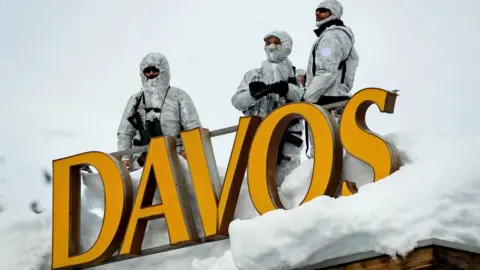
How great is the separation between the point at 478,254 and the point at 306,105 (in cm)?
278

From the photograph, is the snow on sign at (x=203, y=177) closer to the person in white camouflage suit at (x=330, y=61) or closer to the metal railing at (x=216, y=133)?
the metal railing at (x=216, y=133)

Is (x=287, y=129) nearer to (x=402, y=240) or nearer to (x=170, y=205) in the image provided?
(x=170, y=205)

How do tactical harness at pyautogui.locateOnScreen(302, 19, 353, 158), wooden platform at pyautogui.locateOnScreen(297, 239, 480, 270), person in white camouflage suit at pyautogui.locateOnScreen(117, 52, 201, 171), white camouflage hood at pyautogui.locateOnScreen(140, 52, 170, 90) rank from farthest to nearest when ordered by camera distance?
1. white camouflage hood at pyautogui.locateOnScreen(140, 52, 170, 90)
2. person in white camouflage suit at pyautogui.locateOnScreen(117, 52, 201, 171)
3. tactical harness at pyautogui.locateOnScreen(302, 19, 353, 158)
4. wooden platform at pyautogui.locateOnScreen(297, 239, 480, 270)

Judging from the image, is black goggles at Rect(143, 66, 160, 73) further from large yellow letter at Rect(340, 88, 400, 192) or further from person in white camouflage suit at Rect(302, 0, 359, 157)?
large yellow letter at Rect(340, 88, 400, 192)

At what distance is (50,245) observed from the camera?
616 inches

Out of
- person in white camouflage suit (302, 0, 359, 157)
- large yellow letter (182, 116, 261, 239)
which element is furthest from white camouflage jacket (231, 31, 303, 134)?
large yellow letter (182, 116, 261, 239)

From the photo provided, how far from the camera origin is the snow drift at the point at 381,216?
12.3 m

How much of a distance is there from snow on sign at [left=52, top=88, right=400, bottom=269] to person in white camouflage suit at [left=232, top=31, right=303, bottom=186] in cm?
97

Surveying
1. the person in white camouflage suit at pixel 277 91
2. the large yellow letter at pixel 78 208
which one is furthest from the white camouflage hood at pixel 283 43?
the large yellow letter at pixel 78 208

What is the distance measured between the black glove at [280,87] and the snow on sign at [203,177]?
0.98 meters

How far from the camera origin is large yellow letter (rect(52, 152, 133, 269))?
49.1ft

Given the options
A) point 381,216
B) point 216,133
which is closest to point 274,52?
point 216,133

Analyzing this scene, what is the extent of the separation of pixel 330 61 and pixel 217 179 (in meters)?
1.90

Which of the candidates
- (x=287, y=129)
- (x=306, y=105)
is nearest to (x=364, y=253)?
(x=306, y=105)
